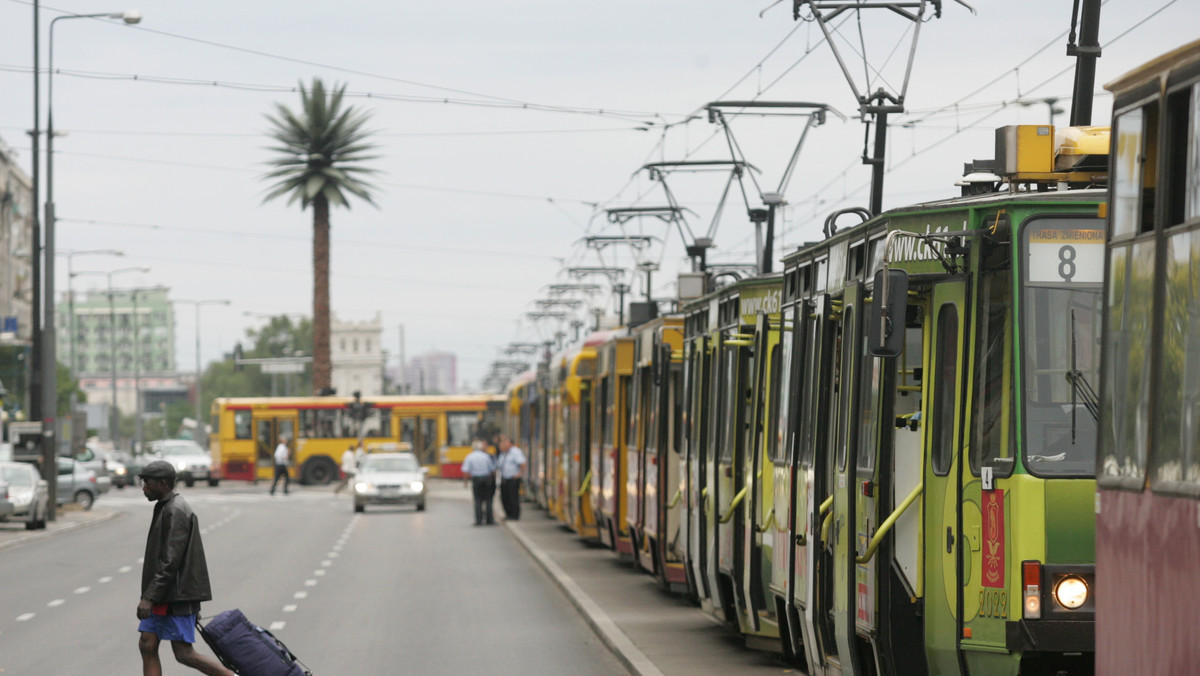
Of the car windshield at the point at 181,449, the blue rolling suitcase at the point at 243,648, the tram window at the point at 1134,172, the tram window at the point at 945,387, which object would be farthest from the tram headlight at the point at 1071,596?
the car windshield at the point at 181,449

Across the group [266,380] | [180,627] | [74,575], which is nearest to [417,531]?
[74,575]

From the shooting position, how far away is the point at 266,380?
→ 164625 millimetres

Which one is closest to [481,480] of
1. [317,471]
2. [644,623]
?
[644,623]

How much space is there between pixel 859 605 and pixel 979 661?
4.08 ft

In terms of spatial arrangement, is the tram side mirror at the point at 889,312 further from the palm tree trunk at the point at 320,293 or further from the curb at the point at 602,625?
the palm tree trunk at the point at 320,293

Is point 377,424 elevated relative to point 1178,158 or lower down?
lower down

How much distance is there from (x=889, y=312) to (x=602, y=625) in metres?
8.97

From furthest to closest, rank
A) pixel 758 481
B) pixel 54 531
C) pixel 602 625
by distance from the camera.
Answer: pixel 54 531, pixel 602 625, pixel 758 481

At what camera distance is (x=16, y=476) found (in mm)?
35969

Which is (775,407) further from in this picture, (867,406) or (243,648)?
(243,648)

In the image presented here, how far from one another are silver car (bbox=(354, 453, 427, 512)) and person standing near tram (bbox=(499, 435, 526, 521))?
5751 millimetres

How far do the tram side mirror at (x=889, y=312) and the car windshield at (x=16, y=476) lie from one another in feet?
99.8

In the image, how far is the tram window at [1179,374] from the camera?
5281 mm

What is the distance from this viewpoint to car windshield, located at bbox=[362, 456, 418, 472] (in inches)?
1788
